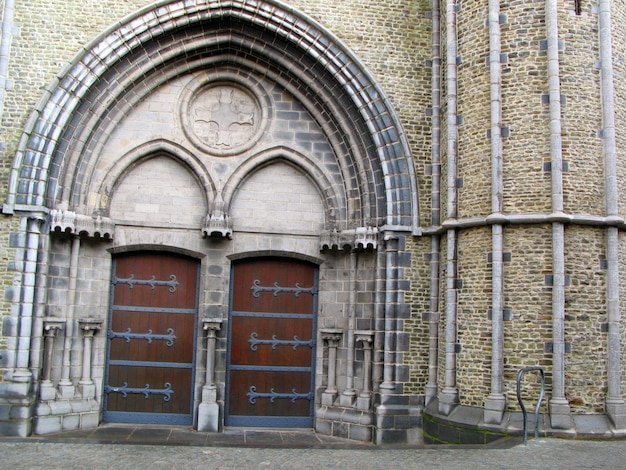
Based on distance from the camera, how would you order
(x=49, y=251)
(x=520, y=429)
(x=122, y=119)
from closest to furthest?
(x=520, y=429) < (x=49, y=251) < (x=122, y=119)

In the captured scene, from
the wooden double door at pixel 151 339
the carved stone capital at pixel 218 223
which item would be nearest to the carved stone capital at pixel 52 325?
the wooden double door at pixel 151 339

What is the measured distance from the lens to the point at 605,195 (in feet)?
29.6

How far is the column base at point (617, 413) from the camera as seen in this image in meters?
8.53

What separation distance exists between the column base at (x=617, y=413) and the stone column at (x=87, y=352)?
7002 mm

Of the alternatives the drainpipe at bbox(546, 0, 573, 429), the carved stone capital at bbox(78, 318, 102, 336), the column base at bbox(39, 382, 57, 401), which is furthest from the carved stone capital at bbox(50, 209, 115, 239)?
the drainpipe at bbox(546, 0, 573, 429)

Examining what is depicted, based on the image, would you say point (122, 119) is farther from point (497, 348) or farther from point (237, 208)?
point (497, 348)

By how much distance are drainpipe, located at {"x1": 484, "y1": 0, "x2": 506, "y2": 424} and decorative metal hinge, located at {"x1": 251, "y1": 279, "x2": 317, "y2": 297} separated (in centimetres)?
298

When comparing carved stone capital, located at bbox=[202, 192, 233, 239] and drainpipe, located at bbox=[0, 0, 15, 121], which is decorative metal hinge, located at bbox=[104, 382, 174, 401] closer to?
carved stone capital, located at bbox=[202, 192, 233, 239]

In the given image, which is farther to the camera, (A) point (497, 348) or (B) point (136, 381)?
(B) point (136, 381)

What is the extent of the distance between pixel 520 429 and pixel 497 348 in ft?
3.31

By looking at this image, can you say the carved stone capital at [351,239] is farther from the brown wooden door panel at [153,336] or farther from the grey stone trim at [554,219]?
the brown wooden door panel at [153,336]

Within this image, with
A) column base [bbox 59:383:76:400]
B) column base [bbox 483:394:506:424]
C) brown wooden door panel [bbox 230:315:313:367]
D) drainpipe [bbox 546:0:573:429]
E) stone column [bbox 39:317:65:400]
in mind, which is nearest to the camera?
drainpipe [bbox 546:0:573:429]

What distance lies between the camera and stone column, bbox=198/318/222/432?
1000 cm

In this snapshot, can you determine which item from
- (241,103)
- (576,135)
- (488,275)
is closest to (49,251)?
(241,103)
